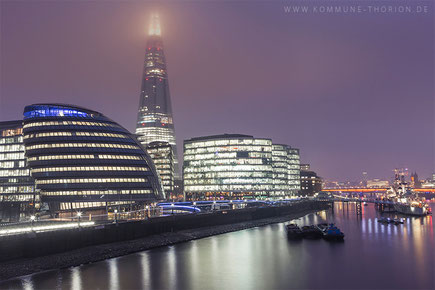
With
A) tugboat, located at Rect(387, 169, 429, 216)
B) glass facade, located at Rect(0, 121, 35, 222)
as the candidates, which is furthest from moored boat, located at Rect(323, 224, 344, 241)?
glass facade, located at Rect(0, 121, 35, 222)

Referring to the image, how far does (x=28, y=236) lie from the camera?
54.7 metres

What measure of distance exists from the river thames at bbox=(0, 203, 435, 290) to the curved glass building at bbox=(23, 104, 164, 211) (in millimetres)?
48354

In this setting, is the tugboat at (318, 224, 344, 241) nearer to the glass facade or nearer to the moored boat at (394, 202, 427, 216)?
the moored boat at (394, 202, 427, 216)

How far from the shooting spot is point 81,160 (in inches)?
4646

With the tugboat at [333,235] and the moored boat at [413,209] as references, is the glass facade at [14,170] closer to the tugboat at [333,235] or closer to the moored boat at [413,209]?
the tugboat at [333,235]

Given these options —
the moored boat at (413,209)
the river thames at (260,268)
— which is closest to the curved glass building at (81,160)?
the river thames at (260,268)

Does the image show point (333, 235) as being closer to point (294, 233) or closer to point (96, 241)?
point (294, 233)

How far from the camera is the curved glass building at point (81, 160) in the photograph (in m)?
115

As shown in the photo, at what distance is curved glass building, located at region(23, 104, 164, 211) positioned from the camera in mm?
115438

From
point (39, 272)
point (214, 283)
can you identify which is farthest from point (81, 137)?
point (214, 283)

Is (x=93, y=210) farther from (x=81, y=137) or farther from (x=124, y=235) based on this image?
(x=124, y=235)

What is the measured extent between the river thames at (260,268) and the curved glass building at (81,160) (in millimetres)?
Answer: 48354

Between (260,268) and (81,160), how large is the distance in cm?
7780

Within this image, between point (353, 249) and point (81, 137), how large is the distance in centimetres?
8642
